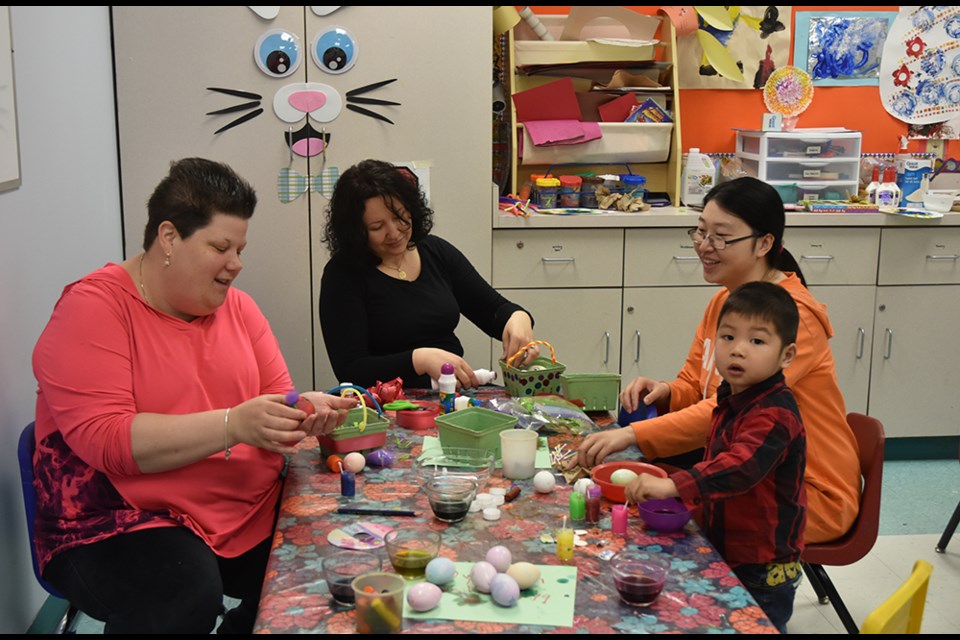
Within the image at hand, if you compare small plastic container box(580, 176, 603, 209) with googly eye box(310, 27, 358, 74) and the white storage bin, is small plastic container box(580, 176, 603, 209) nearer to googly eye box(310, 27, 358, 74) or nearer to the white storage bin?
the white storage bin

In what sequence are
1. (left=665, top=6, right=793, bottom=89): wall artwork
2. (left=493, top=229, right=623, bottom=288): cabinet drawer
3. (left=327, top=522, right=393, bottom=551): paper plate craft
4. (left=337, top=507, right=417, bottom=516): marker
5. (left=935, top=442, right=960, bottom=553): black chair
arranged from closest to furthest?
(left=327, top=522, right=393, bottom=551): paper plate craft → (left=337, top=507, right=417, bottom=516): marker → (left=935, top=442, right=960, bottom=553): black chair → (left=493, top=229, right=623, bottom=288): cabinet drawer → (left=665, top=6, right=793, bottom=89): wall artwork

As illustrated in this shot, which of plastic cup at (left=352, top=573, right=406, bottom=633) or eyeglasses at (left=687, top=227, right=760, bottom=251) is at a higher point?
eyeglasses at (left=687, top=227, right=760, bottom=251)

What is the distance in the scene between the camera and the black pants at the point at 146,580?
171cm

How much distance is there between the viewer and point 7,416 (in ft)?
7.08

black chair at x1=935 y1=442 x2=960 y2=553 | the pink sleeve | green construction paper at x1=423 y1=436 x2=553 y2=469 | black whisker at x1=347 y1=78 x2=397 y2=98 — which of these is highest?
black whisker at x1=347 y1=78 x2=397 y2=98

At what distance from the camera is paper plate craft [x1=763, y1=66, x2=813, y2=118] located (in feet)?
13.8

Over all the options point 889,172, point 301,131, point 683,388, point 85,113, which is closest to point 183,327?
point 683,388

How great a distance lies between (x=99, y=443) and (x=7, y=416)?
0.60m

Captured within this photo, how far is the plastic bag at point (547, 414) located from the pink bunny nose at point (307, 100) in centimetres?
168

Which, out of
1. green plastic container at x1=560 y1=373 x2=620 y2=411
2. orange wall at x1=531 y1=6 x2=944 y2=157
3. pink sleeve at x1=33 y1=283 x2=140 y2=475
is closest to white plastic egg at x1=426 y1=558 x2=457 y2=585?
pink sleeve at x1=33 y1=283 x2=140 y2=475

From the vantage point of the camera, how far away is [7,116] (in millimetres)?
2166

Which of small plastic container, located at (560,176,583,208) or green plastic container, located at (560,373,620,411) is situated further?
small plastic container, located at (560,176,583,208)

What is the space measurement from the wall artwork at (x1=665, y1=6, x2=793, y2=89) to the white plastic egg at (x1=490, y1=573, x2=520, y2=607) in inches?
131

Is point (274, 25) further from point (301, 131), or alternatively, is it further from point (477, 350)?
point (477, 350)
